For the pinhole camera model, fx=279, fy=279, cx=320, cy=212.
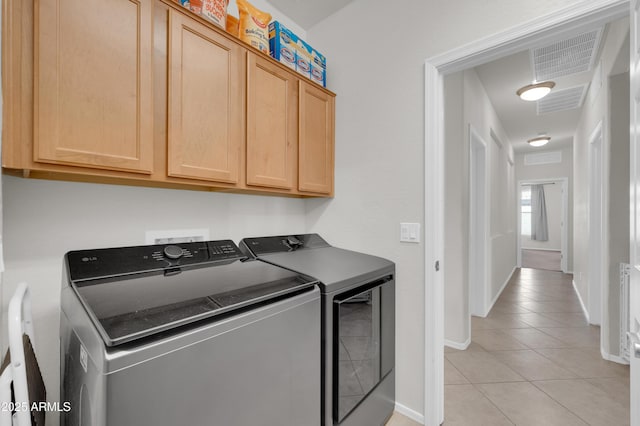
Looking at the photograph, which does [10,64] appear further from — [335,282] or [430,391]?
[430,391]

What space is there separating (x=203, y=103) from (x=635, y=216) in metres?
1.79

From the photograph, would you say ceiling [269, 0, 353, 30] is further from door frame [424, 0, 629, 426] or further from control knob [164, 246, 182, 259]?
control knob [164, 246, 182, 259]

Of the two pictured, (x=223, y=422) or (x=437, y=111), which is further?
(x=437, y=111)

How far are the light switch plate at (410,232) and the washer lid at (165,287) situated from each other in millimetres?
785

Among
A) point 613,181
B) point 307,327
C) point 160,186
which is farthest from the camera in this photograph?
point 613,181

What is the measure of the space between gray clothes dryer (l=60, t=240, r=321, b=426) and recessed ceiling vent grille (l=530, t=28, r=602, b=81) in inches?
113

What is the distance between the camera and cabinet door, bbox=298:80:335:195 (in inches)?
74.7

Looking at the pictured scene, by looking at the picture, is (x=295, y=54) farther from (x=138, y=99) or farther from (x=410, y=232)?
(x=410, y=232)

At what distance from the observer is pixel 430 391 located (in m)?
1.67

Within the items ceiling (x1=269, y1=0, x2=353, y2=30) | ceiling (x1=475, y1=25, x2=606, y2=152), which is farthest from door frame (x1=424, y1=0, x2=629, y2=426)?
ceiling (x1=269, y1=0, x2=353, y2=30)

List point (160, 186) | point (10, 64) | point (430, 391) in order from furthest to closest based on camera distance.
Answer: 1. point (430, 391)
2. point (160, 186)
3. point (10, 64)

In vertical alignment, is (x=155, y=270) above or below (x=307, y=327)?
above

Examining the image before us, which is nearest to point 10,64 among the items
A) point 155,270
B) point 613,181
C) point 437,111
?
point 155,270

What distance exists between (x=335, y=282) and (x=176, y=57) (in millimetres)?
1269
